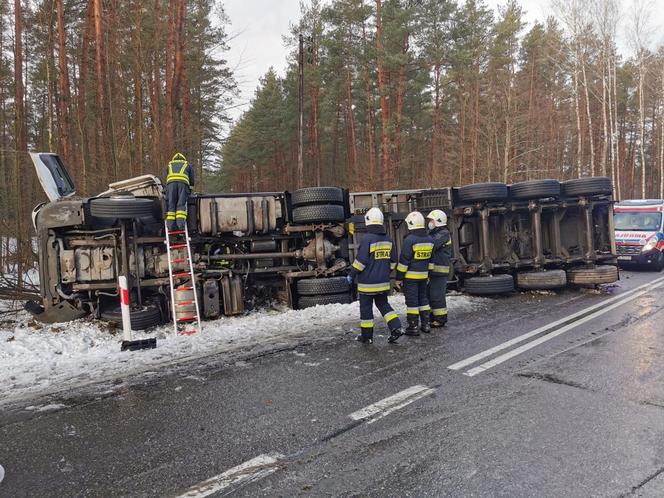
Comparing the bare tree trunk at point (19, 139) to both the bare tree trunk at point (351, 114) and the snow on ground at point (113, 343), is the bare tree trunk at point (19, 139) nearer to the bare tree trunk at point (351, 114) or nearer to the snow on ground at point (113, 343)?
the snow on ground at point (113, 343)

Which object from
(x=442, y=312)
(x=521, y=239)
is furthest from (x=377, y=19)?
(x=442, y=312)

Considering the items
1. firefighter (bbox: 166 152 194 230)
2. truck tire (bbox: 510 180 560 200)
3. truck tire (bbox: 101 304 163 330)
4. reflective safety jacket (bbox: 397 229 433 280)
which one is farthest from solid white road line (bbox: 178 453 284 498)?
truck tire (bbox: 510 180 560 200)

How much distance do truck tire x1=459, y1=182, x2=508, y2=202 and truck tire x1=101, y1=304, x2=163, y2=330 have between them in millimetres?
6180

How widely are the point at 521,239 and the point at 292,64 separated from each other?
2534 cm

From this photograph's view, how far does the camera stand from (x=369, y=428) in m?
3.06

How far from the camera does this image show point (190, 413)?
3424 millimetres

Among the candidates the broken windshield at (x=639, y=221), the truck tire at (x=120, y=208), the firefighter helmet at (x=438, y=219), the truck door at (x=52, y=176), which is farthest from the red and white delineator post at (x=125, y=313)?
the broken windshield at (x=639, y=221)

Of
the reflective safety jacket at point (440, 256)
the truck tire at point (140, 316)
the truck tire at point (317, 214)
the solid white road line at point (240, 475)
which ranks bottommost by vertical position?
the solid white road line at point (240, 475)

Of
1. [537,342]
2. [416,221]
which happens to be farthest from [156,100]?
[537,342]

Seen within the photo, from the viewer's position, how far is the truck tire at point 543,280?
28.2ft

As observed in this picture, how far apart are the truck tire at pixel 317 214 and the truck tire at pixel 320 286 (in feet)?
3.40

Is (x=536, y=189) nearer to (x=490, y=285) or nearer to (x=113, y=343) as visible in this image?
(x=490, y=285)

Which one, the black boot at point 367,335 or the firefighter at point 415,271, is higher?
the firefighter at point 415,271

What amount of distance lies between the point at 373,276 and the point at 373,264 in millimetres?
150
